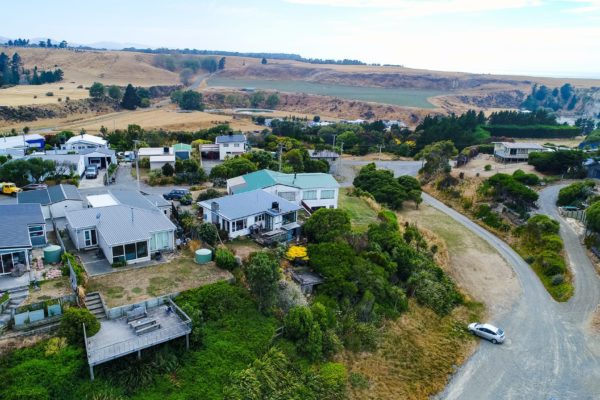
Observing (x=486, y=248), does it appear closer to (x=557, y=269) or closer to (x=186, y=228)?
(x=557, y=269)

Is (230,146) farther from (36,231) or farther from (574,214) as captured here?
(574,214)

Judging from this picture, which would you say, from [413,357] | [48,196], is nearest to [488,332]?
[413,357]

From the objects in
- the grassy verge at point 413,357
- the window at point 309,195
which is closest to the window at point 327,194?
the window at point 309,195

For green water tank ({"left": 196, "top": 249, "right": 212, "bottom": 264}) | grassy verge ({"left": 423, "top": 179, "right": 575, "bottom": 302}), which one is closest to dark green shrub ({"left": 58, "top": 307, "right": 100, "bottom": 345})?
green water tank ({"left": 196, "top": 249, "right": 212, "bottom": 264})

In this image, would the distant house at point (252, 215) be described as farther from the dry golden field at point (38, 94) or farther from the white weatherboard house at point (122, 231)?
the dry golden field at point (38, 94)

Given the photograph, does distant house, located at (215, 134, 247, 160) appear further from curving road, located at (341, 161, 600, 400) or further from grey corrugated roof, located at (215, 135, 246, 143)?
curving road, located at (341, 161, 600, 400)

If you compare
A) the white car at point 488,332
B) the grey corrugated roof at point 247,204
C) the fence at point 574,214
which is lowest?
the white car at point 488,332
